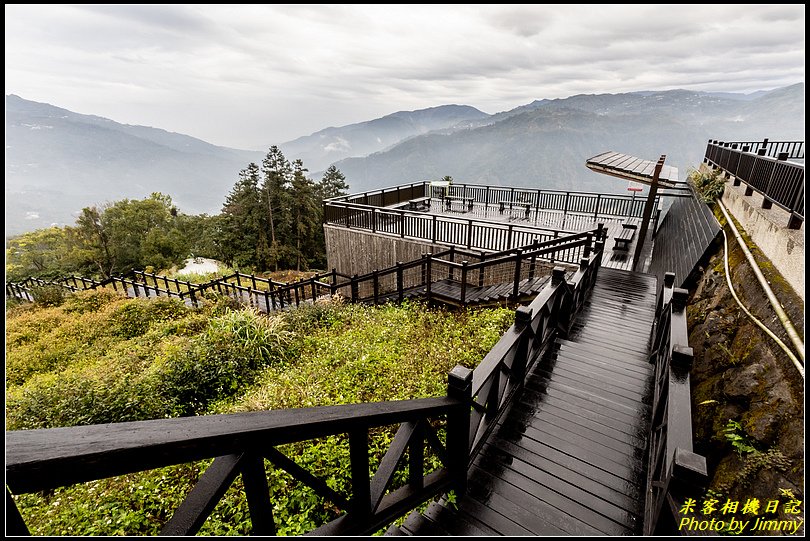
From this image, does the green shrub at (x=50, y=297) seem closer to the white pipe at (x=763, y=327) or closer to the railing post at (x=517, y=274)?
the railing post at (x=517, y=274)

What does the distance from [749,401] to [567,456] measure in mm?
1836

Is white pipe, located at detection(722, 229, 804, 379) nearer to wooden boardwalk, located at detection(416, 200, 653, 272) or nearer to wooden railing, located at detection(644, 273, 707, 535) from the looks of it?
wooden railing, located at detection(644, 273, 707, 535)

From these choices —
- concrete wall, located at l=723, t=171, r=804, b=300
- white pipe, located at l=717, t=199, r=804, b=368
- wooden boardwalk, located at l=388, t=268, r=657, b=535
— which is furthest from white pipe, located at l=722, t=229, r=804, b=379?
wooden boardwalk, located at l=388, t=268, r=657, b=535

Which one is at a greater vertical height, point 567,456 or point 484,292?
point 567,456

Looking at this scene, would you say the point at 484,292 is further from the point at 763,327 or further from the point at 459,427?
the point at 459,427

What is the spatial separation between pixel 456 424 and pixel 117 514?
3904mm

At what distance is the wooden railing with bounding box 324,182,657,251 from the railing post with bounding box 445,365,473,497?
7.57 m

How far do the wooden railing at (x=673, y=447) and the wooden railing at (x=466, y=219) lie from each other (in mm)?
5547

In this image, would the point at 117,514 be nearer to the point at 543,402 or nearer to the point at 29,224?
the point at 543,402

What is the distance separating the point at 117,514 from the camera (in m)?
3.75

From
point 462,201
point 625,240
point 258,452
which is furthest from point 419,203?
point 258,452

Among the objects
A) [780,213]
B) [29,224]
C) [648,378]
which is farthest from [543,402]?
[29,224]

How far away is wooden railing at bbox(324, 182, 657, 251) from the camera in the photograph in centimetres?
1080

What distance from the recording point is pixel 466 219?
11281mm
